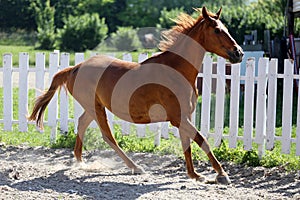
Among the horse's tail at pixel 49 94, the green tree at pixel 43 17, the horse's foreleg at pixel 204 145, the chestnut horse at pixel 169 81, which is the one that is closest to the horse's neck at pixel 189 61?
the chestnut horse at pixel 169 81

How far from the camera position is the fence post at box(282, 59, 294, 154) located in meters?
7.59

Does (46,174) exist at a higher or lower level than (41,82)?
lower

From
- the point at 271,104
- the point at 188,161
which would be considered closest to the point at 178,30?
the point at 188,161

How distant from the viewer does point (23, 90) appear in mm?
9164

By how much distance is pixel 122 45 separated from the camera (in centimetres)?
3306

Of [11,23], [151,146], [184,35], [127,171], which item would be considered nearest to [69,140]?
[151,146]

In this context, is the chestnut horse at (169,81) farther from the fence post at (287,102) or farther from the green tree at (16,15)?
the green tree at (16,15)

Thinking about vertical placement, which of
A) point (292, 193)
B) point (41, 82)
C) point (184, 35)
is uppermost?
point (184, 35)

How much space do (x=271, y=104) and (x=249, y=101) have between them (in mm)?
292

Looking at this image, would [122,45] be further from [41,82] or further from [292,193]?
[292,193]

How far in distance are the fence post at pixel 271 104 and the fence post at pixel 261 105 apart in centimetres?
5

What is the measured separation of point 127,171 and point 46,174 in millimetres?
1005

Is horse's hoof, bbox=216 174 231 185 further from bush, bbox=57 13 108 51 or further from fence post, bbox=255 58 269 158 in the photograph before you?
bush, bbox=57 13 108 51

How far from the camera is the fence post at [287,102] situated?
24.9ft
